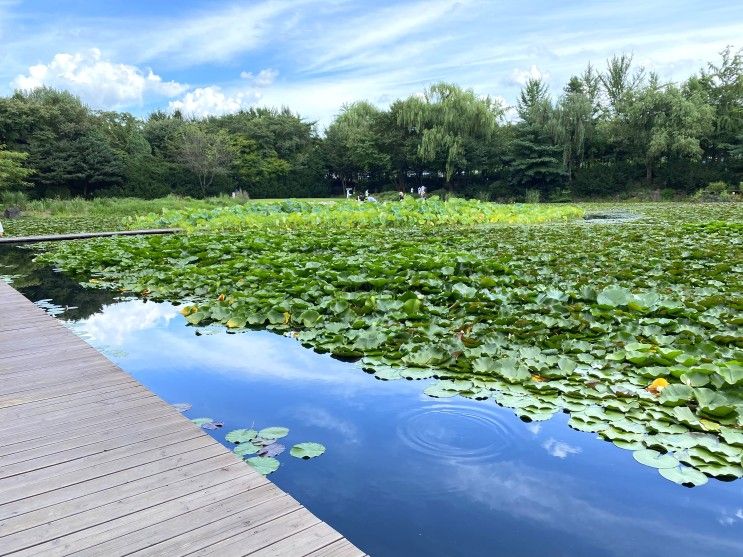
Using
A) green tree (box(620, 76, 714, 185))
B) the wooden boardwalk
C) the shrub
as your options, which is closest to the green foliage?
the wooden boardwalk

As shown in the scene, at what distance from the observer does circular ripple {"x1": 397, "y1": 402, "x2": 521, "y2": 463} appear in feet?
7.21

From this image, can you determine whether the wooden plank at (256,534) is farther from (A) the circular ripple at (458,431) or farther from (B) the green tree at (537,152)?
(B) the green tree at (537,152)

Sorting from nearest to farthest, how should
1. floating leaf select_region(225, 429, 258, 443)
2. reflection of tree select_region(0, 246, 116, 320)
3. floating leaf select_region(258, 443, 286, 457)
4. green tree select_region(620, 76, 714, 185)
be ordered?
floating leaf select_region(258, 443, 286, 457)
floating leaf select_region(225, 429, 258, 443)
reflection of tree select_region(0, 246, 116, 320)
green tree select_region(620, 76, 714, 185)

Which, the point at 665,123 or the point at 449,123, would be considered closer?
the point at 665,123

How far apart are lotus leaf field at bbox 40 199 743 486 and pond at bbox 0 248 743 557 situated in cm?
11

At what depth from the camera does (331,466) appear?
83.9 inches

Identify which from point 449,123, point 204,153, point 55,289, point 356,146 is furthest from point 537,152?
point 55,289

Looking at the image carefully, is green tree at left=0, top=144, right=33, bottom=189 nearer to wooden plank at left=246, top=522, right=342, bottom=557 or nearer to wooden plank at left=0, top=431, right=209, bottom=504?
wooden plank at left=0, top=431, right=209, bottom=504

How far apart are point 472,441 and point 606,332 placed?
4.48 ft

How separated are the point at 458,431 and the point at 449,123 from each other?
24.4 metres

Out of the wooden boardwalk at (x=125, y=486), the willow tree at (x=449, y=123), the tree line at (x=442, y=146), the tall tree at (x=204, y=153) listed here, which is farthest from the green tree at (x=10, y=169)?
the wooden boardwalk at (x=125, y=486)

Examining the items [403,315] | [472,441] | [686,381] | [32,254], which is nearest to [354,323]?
[403,315]

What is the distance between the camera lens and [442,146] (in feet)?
82.3

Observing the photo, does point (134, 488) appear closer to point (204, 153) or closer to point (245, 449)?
point (245, 449)
